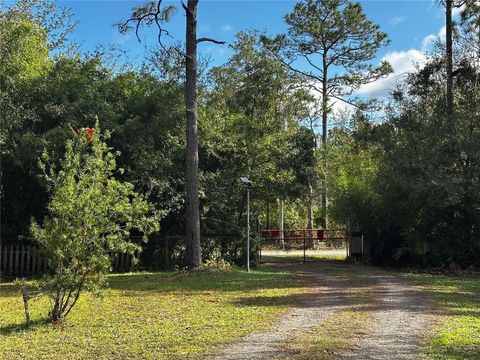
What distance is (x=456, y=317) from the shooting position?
27.9 ft

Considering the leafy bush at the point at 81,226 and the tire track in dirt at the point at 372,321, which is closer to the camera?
the tire track in dirt at the point at 372,321

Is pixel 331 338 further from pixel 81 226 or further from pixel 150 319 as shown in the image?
pixel 81 226

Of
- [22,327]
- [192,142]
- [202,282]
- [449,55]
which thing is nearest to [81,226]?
[22,327]

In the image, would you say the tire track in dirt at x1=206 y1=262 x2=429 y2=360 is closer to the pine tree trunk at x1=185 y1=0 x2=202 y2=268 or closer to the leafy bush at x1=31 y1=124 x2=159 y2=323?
the leafy bush at x1=31 y1=124 x2=159 y2=323

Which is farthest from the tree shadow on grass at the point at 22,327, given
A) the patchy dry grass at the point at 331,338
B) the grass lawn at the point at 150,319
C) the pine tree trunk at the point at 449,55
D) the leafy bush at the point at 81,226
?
the pine tree trunk at the point at 449,55

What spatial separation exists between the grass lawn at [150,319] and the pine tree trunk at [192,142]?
7.74ft

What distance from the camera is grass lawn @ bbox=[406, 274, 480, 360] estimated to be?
621 cm

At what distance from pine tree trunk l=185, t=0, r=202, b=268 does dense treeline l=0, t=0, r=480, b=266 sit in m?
1.09

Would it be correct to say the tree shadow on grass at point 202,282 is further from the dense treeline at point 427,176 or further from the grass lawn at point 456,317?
the dense treeline at point 427,176

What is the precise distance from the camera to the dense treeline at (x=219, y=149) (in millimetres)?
15242

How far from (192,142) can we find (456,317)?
9038mm

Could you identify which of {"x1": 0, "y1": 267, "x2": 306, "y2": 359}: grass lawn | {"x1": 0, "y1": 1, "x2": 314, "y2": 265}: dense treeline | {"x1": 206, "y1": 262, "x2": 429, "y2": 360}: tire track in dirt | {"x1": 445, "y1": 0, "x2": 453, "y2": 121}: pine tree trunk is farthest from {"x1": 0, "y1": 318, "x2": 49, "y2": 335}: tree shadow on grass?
{"x1": 445, "y1": 0, "x2": 453, "y2": 121}: pine tree trunk

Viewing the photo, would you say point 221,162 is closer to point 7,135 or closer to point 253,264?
point 253,264

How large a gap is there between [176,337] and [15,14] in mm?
11461
